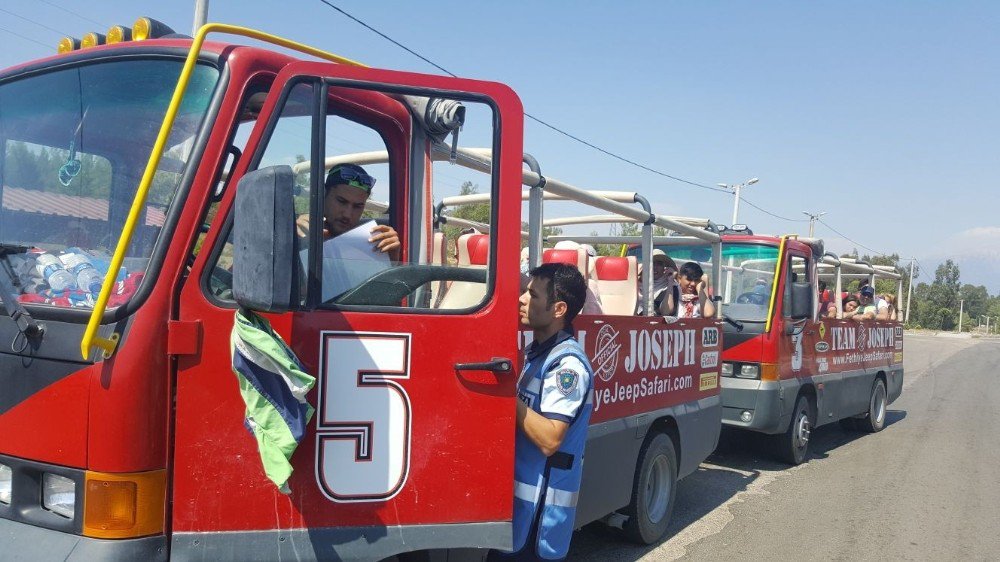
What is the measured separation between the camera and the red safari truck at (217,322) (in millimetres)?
2166

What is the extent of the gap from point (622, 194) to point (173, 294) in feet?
11.2

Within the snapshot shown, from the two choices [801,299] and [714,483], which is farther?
[801,299]

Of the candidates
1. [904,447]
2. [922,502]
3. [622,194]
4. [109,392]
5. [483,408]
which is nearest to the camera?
[109,392]

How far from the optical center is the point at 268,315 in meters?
2.32

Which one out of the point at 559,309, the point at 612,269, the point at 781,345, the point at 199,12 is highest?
the point at 199,12

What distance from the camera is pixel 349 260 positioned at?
2.59 metres

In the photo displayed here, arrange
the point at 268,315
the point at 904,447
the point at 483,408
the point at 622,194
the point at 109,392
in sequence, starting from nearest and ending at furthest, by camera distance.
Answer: the point at 109,392, the point at 268,315, the point at 483,408, the point at 622,194, the point at 904,447

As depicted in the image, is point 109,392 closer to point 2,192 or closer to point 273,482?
point 273,482

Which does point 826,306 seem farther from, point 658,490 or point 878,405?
point 658,490

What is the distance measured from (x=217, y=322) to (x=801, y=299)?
6.59 m

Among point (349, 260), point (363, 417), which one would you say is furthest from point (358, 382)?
point (349, 260)

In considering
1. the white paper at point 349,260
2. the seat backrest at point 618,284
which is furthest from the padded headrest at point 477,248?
the seat backrest at point 618,284

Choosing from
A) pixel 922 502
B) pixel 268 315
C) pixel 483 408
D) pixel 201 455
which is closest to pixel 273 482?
pixel 201 455

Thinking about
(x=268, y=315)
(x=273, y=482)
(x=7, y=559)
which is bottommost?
(x=7, y=559)
